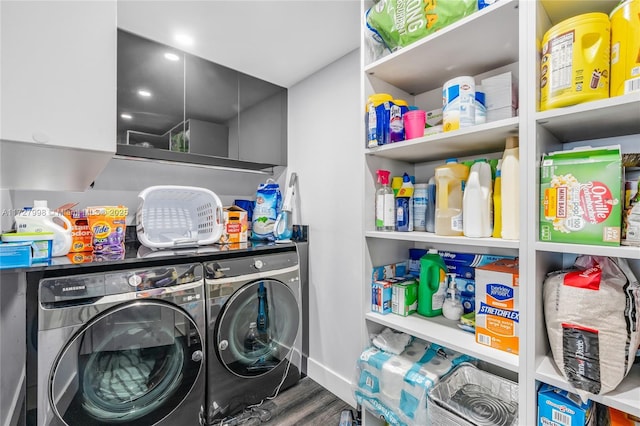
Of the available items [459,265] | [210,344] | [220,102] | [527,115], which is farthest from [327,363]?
[220,102]

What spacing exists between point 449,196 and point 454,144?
21 centimetres

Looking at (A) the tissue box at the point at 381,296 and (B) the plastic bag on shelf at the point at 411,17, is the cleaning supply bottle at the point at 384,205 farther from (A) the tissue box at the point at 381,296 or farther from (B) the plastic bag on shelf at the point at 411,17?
(B) the plastic bag on shelf at the point at 411,17

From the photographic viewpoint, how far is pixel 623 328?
700 millimetres

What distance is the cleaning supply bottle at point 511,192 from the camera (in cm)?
91

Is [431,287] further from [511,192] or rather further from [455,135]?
[455,135]

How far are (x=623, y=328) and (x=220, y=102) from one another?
2320 millimetres

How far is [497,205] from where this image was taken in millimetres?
971

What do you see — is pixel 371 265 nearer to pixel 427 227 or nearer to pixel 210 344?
pixel 427 227

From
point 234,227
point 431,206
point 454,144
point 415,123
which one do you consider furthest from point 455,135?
point 234,227

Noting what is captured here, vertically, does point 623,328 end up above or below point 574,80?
below

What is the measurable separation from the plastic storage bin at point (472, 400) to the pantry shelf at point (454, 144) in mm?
881

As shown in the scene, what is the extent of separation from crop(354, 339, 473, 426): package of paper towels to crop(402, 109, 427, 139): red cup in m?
0.93

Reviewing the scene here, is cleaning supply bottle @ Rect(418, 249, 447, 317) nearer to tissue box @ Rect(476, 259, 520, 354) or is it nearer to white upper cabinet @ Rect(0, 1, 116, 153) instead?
tissue box @ Rect(476, 259, 520, 354)

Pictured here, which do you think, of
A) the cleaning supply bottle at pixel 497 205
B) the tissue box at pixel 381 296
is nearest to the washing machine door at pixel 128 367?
the tissue box at pixel 381 296
